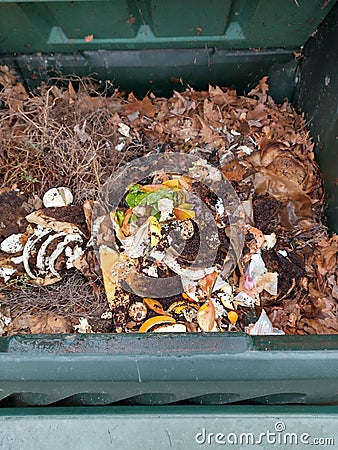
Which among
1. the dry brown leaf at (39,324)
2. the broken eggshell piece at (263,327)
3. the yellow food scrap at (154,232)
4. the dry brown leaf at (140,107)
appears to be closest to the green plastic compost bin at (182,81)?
the dry brown leaf at (140,107)

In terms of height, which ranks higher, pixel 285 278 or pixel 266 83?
pixel 266 83

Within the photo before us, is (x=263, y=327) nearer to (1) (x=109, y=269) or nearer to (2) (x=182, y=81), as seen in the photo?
(1) (x=109, y=269)

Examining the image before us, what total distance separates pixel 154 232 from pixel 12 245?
2.19ft

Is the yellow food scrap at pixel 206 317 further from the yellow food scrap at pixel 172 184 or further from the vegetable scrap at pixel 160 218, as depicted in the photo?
the yellow food scrap at pixel 172 184

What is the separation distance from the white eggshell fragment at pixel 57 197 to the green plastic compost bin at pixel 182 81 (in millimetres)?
619

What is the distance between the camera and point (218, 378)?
108 centimetres

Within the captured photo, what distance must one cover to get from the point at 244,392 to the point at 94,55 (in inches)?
68.4

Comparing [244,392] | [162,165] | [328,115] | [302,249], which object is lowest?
[244,392]

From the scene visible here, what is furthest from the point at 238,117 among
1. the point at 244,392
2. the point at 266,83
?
the point at 244,392

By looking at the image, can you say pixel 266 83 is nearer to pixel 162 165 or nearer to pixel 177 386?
pixel 162 165

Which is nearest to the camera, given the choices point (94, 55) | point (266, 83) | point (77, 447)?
point (77, 447)

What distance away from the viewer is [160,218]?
6.85 feet

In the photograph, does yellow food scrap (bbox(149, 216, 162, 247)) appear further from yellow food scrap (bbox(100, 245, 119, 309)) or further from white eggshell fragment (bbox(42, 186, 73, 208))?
white eggshell fragment (bbox(42, 186, 73, 208))

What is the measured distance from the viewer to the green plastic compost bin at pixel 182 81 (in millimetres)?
1066
